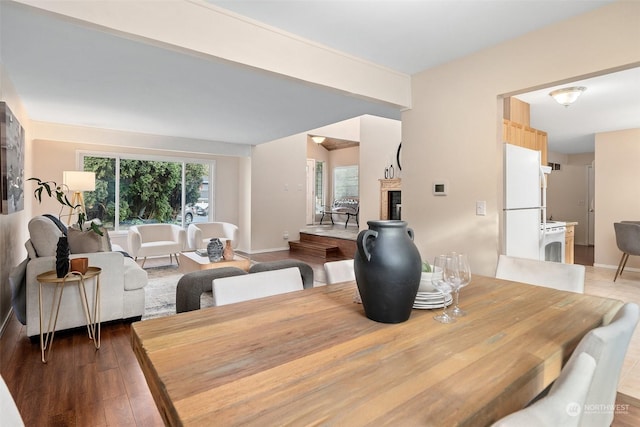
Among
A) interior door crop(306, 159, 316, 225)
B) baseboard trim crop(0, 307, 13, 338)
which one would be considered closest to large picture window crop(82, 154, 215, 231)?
baseboard trim crop(0, 307, 13, 338)

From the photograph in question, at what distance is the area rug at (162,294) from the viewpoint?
338 centimetres

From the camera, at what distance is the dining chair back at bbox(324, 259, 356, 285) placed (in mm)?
1888

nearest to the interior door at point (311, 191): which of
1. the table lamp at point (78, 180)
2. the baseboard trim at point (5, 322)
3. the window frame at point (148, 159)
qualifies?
the window frame at point (148, 159)

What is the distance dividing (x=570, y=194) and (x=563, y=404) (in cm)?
951

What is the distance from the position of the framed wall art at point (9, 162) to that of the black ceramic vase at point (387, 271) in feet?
10.0

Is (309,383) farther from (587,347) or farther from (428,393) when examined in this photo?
(587,347)

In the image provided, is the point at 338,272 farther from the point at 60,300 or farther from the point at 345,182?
the point at 345,182

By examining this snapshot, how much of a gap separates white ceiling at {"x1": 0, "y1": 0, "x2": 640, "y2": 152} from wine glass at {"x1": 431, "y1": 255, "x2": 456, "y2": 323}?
165cm

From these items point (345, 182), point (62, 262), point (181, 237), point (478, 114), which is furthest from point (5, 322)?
point (345, 182)

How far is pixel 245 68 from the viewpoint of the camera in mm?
2330

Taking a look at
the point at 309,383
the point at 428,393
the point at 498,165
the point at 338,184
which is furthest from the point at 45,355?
the point at 338,184

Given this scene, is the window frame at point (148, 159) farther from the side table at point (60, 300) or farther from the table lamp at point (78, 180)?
the side table at point (60, 300)

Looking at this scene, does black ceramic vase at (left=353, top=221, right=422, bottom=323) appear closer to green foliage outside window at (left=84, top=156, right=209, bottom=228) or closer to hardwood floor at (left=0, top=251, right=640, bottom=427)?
hardwood floor at (left=0, top=251, right=640, bottom=427)

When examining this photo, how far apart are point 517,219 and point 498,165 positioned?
1.83 feet
